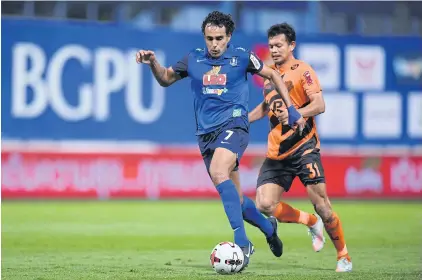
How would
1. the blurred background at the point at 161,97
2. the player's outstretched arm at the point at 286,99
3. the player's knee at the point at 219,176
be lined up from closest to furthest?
the player's knee at the point at 219,176 < the player's outstretched arm at the point at 286,99 < the blurred background at the point at 161,97

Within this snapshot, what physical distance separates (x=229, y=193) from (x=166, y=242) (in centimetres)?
394

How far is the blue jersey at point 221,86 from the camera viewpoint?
8.84 m

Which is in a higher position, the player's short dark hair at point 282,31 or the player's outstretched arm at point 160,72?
the player's short dark hair at point 282,31

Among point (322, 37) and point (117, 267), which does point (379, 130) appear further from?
point (117, 267)

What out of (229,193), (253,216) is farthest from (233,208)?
(253,216)

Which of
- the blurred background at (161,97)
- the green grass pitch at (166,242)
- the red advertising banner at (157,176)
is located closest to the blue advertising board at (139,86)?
the blurred background at (161,97)

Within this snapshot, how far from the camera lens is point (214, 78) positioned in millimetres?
8844

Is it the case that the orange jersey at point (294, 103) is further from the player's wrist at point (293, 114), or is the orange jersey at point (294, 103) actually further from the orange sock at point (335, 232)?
the orange sock at point (335, 232)

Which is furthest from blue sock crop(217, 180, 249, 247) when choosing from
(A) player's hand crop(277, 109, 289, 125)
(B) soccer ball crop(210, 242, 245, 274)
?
(A) player's hand crop(277, 109, 289, 125)

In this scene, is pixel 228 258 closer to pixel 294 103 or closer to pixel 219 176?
pixel 219 176

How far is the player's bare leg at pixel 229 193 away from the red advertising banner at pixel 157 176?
459 inches

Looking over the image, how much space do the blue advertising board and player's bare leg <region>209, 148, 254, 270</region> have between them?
12.3m

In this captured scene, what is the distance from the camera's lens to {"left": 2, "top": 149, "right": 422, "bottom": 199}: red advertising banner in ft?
65.3

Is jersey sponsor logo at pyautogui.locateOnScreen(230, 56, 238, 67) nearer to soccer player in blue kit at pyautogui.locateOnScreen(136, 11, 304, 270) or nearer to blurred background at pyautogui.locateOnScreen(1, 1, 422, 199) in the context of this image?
soccer player in blue kit at pyautogui.locateOnScreen(136, 11, 304, 270)
